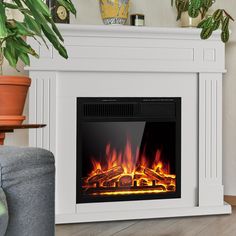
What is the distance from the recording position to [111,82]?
3.02m

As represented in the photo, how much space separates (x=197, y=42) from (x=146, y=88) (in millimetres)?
455

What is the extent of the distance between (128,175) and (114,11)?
1075mm

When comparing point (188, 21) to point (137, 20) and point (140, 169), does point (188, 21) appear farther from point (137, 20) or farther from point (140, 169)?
point (140, 169)

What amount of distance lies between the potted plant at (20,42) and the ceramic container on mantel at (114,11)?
0.87 metres

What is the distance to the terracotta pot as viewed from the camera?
231 cm

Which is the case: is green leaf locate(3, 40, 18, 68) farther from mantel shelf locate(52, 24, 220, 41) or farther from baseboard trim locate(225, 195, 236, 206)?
baseboard trim locate(225, 195, 236, 206)

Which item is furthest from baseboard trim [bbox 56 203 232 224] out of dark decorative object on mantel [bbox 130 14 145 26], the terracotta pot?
dark decorative object on mantel [bbox 130 14 145 26]

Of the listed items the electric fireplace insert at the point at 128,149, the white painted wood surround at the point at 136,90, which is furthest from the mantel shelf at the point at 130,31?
the electric fireplace insert at the point at 128,149

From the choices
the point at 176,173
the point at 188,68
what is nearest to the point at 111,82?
the point at 188,68

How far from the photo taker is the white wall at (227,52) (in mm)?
3229

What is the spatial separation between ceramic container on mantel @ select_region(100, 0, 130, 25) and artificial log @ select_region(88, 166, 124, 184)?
955mm

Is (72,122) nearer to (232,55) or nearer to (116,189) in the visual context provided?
(116,189)

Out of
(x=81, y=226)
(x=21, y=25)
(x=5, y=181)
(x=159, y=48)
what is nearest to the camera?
(x=5, y=181)

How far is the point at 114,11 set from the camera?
304cm
